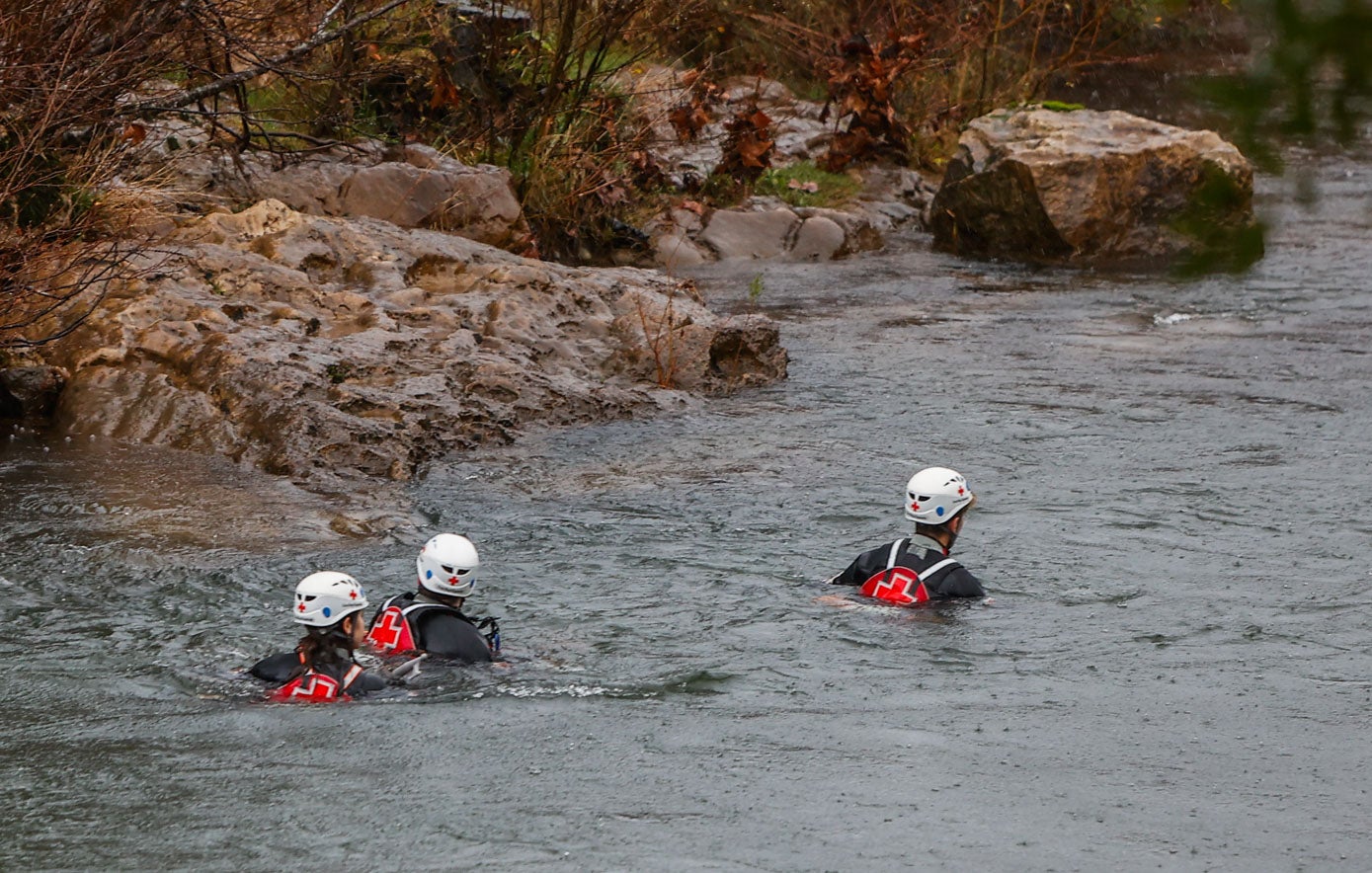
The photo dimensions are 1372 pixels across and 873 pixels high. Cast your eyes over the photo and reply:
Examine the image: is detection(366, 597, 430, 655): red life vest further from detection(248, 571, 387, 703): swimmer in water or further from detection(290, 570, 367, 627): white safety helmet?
detection(290, 570, 367, 627): white safety helmet

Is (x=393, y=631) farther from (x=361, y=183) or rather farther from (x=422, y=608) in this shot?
(x=361, y=183)

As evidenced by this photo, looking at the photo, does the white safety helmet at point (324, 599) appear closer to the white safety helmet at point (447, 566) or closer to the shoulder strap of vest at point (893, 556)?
the white safety helmet at point (447, 566)

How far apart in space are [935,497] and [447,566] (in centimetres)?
240

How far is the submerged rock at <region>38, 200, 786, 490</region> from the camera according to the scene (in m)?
9.77

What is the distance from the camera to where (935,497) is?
7.66 metres

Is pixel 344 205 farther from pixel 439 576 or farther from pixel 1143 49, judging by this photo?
pixel 1143 49

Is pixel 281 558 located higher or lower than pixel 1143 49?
lower

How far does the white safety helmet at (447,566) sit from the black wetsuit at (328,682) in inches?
19.4

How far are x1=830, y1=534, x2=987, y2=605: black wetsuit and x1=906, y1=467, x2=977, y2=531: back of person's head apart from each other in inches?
6.4

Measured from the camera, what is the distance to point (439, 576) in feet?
21.9

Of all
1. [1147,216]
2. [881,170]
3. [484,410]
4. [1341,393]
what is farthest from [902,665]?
[881,170]

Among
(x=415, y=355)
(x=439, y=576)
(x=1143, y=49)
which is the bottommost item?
(x=439, y=576)

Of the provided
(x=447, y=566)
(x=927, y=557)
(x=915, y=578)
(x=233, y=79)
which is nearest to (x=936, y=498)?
(x=927, y=557)

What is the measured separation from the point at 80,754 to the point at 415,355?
5.21 meters
